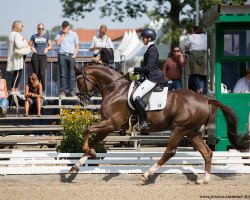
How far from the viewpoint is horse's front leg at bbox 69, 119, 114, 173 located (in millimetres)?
13172

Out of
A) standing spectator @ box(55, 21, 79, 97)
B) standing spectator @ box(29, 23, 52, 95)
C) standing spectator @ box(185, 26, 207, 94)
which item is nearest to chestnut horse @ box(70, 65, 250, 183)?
standing spectator @ box(185, 26, 207, 94)

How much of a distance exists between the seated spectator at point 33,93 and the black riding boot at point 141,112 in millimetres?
4719

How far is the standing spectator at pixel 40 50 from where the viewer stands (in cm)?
1820

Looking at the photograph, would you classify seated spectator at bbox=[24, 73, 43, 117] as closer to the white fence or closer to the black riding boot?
the white fence

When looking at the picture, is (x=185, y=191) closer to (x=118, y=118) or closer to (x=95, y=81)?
(x=118, y=118)

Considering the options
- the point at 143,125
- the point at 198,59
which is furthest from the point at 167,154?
the point at 198,59

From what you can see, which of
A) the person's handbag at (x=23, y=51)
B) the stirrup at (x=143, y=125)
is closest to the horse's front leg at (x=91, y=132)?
the stirrup at (x=143, y=125)

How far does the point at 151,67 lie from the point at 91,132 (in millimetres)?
1553

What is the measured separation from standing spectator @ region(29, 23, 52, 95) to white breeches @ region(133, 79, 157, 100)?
5.23 m

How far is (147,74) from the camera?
13547mm

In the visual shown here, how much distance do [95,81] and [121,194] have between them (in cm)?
259

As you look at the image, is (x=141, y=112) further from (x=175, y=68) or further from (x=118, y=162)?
(x=175, y=68)

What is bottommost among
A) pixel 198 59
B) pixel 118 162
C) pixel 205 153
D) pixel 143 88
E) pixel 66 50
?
pixel 118 162

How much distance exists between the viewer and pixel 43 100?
18406 millimetres
